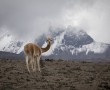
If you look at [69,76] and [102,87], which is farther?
[69,76]

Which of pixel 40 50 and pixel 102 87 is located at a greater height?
pixel 40 50

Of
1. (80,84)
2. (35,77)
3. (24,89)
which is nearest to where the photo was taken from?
(24,89)

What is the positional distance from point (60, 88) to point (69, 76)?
16.5ft

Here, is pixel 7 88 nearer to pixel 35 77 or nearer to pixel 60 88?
pixel 60 88

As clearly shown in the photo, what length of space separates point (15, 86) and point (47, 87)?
1.92 metres

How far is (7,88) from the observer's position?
1814 cm

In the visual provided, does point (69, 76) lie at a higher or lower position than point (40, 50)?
lower

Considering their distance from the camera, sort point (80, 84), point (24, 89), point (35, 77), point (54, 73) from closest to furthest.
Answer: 1. point (24, 89)
2. point (80, 84)
3. point (35, 77)
4. point (54, 73)

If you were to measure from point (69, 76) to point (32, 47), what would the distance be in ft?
13.8

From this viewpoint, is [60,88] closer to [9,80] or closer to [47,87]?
[47,87]

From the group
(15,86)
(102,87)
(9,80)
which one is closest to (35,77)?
(9,80)

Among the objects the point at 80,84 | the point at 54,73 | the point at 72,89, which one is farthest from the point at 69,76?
the point at 72,89

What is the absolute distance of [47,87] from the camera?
61.2 ft

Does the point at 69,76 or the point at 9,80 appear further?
the point at 69,76
